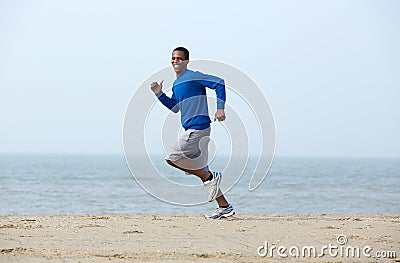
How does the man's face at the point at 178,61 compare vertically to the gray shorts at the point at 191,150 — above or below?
above

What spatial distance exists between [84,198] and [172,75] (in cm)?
1960

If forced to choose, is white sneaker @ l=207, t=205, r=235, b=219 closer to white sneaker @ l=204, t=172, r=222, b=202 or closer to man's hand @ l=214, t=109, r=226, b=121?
white sneaker @ l=204, t=172, r=222, b=202

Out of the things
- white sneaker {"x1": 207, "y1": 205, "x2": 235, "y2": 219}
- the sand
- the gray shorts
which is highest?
the gray shorts

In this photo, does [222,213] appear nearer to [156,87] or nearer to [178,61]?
[156,87]

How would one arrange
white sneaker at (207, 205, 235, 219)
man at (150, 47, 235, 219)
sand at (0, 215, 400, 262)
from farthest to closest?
white sneaker at (207, 205, 235, 219)
man at (150, 47, 235, 219)
sand at (0, 215, 400, 262)

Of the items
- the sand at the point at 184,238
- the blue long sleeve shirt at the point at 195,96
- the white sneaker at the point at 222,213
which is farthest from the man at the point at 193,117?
the sand at the point at 184,238

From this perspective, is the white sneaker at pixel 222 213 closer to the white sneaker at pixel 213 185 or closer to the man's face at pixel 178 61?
the white sneaker at pixel 213 185

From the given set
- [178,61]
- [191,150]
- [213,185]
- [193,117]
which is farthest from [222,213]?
[178,61]

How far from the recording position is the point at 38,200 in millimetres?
24891

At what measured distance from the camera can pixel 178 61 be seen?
23.1ft

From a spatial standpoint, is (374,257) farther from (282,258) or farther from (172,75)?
(172,75)

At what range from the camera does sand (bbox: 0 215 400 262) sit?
189 inches

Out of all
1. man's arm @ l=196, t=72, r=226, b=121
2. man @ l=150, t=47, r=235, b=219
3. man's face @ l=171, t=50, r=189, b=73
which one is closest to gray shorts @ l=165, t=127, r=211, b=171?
man @ l=150, t=47, r=235, b=219

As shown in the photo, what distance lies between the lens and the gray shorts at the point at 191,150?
6840 millimetres
